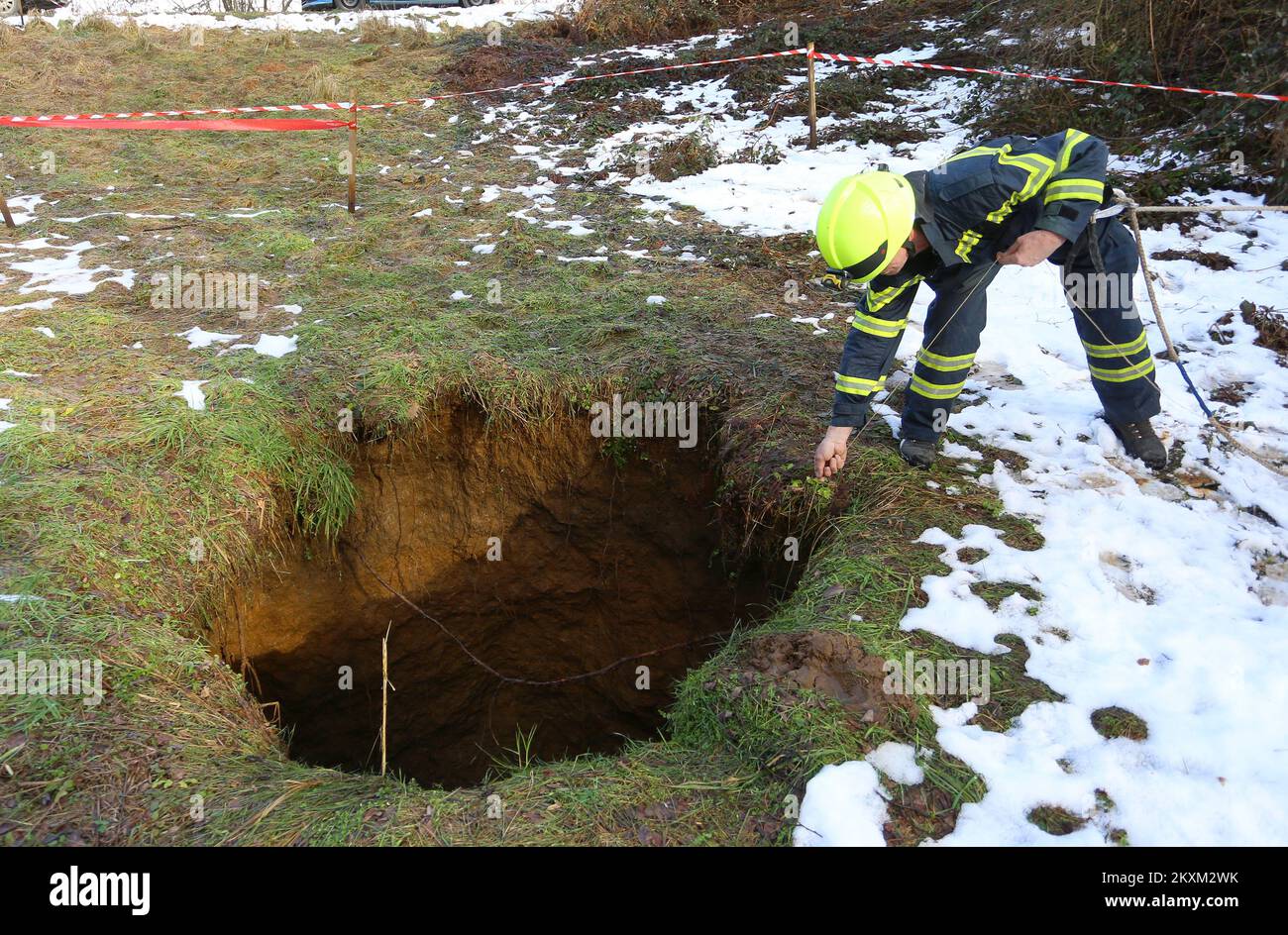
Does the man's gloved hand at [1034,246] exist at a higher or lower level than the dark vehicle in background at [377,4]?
lower

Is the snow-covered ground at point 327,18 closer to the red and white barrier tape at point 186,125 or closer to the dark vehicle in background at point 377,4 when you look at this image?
the dark vehicle in background at point 377,4

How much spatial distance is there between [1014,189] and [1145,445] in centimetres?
146

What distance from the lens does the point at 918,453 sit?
12.3 ft

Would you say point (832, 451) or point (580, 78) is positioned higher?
point (580, 78)

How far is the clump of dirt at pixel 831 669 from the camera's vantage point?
2693mm

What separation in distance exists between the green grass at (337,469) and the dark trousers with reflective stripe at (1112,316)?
0.88m

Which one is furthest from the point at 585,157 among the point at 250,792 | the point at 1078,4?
the point at 250,792

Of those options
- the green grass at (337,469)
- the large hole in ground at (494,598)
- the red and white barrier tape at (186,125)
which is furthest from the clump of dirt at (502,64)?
the large hole in ground at (494,598)

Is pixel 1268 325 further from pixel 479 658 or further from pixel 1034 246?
pixel 479 658

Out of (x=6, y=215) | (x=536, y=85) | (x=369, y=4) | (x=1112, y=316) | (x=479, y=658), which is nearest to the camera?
(x=1112, y=316)

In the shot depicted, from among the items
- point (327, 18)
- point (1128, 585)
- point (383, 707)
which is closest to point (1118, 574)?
point (1128, 585)

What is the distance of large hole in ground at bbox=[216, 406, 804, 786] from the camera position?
4480 mm
